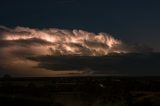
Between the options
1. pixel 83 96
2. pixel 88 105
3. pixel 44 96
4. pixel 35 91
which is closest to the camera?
pixel 88 105

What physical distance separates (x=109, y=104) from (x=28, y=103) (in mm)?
8341

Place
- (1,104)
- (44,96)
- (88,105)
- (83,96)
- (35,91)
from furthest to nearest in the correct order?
(35,91)
(44,96)
(83,96)
(88,105)
(1,104)

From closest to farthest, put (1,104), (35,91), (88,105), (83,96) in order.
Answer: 1. (1,104)
2. (88,105)
3. (83,96)
4. (35,91)

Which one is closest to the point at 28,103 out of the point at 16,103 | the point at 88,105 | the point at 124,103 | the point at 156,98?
the point at 16,103

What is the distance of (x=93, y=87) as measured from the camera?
58.8 m

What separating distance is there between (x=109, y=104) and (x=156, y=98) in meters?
9.16

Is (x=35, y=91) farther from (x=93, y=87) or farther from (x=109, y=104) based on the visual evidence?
(x=109, y=104)

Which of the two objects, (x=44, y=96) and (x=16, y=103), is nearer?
(x=16, y=103)

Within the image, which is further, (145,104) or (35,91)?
(35,91)

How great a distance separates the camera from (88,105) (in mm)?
48500

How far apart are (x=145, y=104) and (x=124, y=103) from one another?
8.74 ft

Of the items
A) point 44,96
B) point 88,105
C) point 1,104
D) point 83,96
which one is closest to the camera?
point 1,104

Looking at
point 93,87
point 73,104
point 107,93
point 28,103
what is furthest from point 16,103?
point 93,87

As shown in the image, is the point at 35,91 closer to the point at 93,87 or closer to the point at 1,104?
the point at 93,87
